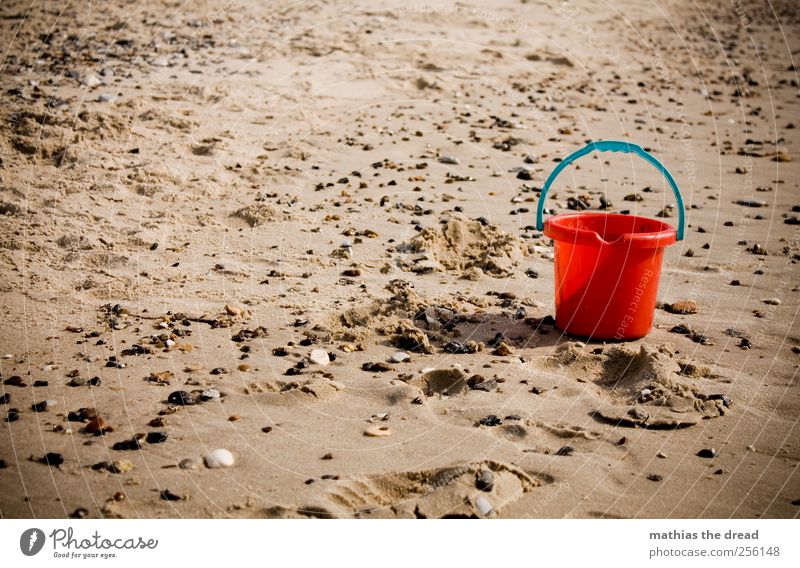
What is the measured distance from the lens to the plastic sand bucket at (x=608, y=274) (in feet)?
14.4

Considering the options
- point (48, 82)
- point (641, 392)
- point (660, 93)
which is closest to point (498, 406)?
point (641, 392)

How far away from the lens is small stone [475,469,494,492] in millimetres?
3217

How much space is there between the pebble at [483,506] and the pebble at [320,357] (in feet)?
4.55

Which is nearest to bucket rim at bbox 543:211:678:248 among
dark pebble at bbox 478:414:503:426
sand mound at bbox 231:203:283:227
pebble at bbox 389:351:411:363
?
pebble at bbox 389:351:411:363

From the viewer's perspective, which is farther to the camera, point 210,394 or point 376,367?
point 376,367

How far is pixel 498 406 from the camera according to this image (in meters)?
3.88

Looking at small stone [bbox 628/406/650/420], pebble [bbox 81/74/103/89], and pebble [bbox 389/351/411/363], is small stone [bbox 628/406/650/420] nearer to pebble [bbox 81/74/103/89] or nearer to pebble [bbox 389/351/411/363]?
pebble [bbox 389/351/411/363]

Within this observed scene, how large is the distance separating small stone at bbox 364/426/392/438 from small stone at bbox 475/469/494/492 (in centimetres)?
52

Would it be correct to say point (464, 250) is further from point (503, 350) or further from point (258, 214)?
point (258, 214)

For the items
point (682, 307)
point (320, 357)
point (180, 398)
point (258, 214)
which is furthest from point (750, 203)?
point (180, 398)

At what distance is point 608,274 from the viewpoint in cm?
445

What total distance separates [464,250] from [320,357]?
1.84 metres

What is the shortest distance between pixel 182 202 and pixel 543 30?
25.7 feet
